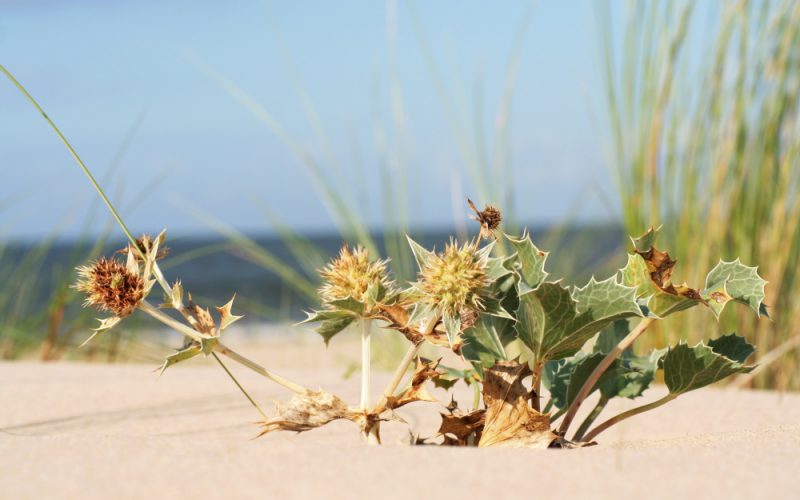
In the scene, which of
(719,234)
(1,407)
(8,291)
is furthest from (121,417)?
(8,291)

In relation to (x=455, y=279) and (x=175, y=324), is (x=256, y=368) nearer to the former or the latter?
(x=175, y=324)

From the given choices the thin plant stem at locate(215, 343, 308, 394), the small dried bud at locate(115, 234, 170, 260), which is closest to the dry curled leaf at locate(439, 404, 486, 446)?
the thin plant stem at locate(215, 343, 308, 394)

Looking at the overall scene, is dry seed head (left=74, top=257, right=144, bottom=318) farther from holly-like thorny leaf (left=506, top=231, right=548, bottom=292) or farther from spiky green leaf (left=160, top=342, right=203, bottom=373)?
holly-like thorny leaf (left=506, top=231, right=548, bottom=292)

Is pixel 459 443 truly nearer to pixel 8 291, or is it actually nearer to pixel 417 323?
pixel 417 323

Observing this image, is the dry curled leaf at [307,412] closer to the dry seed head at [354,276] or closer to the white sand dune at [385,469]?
the white sand dune at [385,469]

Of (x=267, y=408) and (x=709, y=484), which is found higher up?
(x=267, y=408)

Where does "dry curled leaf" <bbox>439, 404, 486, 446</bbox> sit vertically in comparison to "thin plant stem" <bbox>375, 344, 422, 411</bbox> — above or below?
below

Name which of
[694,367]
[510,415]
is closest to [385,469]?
[510,415]
